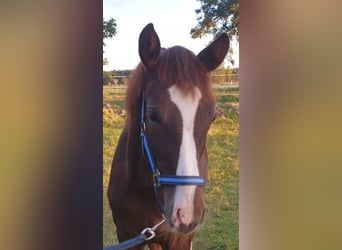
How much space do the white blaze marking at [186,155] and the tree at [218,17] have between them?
0.33 m

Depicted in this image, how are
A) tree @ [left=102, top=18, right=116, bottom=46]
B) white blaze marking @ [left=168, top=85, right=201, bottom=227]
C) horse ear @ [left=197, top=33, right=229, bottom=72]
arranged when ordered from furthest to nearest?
tree @ [left=102, top=18, right=116, bottom=46] < horse ear @ [left=197, top=33, right=229, bottom=72] < white blaze marking @ [left=168, top=85, right=201, bottom=227]

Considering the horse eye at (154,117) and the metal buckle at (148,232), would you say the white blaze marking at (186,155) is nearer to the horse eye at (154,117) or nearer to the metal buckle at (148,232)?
the horse eye at (154,117)

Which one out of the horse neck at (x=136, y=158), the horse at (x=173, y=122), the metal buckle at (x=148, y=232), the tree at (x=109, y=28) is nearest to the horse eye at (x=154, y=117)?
the horse at (x=173, y=122)

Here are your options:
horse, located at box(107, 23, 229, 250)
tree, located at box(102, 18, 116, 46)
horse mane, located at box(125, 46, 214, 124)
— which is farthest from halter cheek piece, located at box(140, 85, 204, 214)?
tree, located at box(102, 18, 116, 46)

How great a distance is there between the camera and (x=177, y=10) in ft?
4.54

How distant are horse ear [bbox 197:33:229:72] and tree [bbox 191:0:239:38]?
0.13 meters

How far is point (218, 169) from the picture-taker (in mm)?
1409

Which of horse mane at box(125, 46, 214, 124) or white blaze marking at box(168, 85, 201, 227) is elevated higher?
horse mane at box(125, 46, 214, 124)

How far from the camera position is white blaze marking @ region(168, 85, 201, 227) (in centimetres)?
112

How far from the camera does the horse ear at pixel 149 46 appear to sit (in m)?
1.18

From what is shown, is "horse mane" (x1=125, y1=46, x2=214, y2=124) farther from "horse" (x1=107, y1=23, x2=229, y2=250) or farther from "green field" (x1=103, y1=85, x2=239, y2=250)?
"green field" (x1=103, y1=85, x2=239, y2=250)
